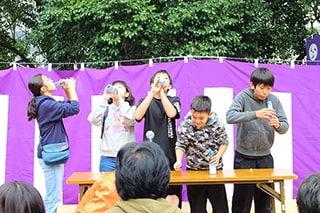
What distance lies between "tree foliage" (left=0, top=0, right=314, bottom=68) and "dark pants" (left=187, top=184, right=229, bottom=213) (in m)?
3.37

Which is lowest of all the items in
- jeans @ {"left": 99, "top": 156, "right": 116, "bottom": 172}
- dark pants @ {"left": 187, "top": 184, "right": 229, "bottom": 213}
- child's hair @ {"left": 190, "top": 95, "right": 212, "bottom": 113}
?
dark pants @ {"left": 187, "top": 184, "right": 229, "bottom": 213}

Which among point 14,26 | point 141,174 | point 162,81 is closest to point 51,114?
point 162,81

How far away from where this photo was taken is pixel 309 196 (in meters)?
1.50

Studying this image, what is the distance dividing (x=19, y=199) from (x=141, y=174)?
0.44 metres

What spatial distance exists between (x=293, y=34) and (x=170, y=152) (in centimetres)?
560

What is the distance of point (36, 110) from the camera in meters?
3.55

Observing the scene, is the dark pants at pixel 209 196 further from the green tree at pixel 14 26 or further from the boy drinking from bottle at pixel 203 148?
the green tree at pixel 14 26

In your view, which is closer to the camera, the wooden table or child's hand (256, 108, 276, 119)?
the wooden table

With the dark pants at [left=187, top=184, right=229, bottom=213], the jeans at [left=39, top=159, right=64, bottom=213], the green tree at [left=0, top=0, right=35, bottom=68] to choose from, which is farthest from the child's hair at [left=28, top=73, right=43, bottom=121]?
the green tree at [left=0, top=0, right=35, bottom=68]

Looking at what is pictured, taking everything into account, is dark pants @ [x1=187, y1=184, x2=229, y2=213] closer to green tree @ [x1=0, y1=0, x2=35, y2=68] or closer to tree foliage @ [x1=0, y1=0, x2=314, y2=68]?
tree foliage @ [x1=0, y1=0, x2=314, y2=68]

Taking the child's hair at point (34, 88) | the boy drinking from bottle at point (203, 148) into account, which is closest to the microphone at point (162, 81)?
the boy drinking from bottle at point (203, 148)

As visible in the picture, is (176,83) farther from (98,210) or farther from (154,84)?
(98,210)

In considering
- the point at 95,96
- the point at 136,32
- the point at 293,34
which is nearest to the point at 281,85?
the point at 95,96

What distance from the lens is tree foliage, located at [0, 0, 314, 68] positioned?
6.52 metres
